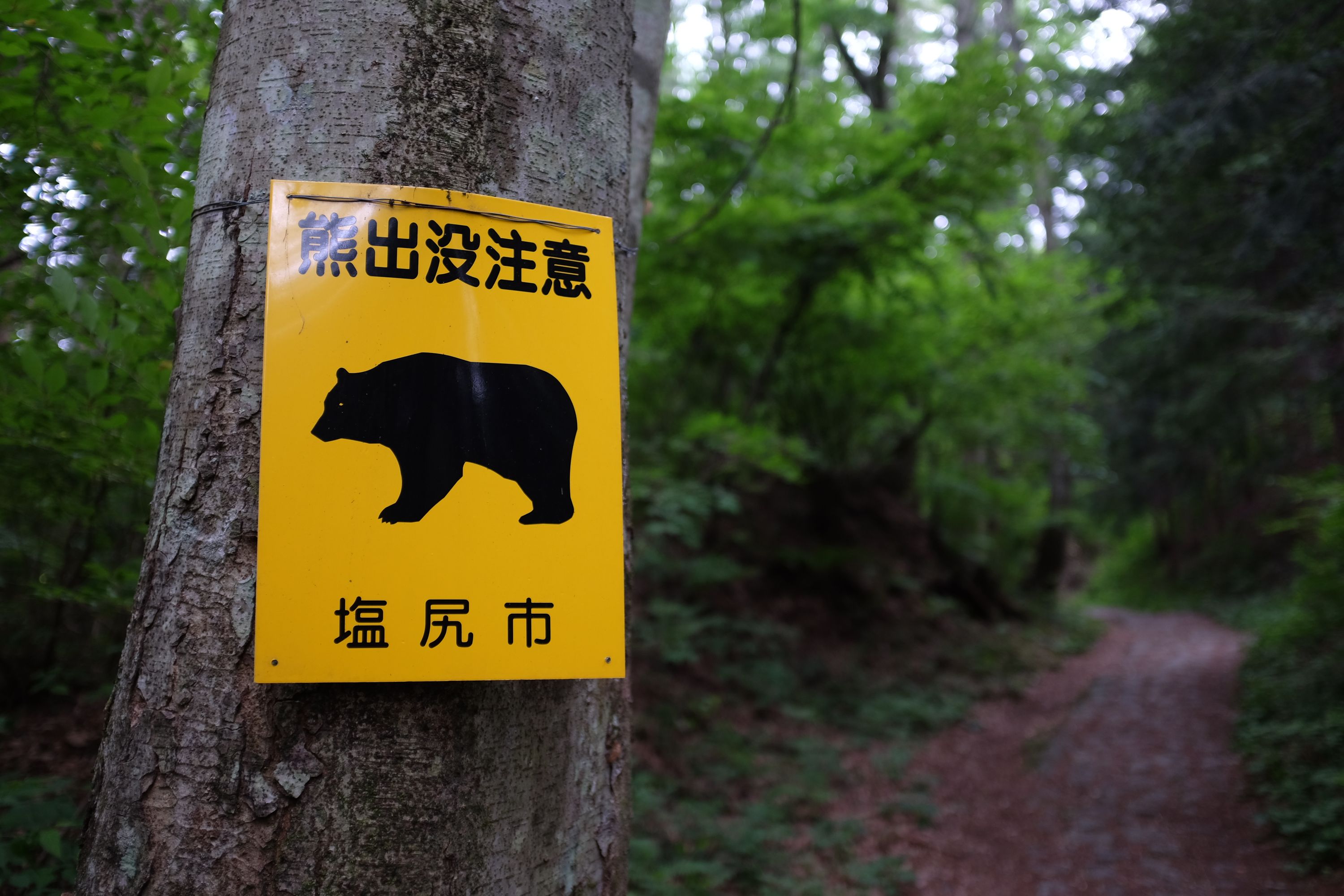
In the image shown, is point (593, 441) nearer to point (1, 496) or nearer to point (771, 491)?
point (1, 496)

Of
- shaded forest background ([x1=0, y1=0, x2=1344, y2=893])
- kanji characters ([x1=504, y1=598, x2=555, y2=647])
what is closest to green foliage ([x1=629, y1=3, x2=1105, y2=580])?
shaded forest background ([x1=0, y1=0, x2=1344, y2=893])

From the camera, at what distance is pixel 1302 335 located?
19.3 ft

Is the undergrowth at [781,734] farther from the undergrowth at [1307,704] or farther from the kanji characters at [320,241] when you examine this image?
the kanji characters at [320,241]

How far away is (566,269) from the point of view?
126cm

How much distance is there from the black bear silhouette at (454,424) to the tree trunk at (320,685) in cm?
15

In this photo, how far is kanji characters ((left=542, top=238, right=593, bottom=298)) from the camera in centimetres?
125

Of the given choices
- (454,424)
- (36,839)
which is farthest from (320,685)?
(36,839)

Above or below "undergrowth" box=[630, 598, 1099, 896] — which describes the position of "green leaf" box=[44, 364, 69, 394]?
above

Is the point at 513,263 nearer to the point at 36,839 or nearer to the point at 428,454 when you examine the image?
the point at 428,454

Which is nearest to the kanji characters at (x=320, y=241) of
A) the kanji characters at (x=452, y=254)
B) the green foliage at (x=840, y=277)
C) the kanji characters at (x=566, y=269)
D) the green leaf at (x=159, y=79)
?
the kanji characters at (x=452, y=254)

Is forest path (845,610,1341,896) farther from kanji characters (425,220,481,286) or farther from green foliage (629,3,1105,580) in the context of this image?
kanji characters (425,220,481,286)

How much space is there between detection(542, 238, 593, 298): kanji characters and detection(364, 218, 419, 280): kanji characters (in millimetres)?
193

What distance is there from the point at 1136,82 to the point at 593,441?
30.4ft

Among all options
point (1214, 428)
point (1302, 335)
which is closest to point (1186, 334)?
point (1214, 428)
